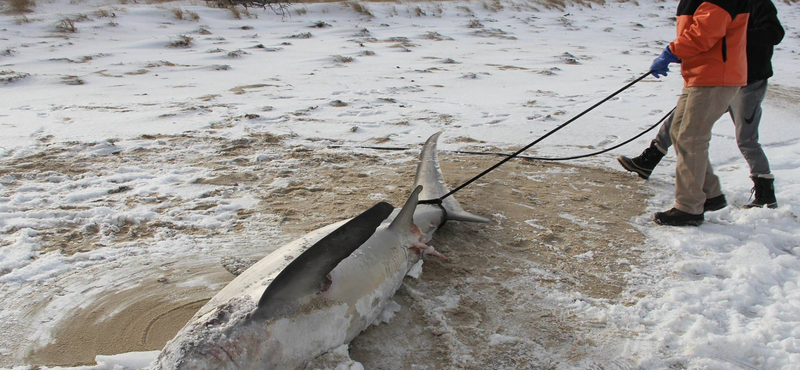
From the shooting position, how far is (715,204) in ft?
11.6

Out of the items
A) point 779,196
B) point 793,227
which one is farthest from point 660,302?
point 779,196

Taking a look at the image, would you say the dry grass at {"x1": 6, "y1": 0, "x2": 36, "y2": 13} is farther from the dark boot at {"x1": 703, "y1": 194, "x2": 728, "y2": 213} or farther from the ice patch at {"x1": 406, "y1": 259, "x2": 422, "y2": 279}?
the dark boot at {"x1": 703, "y1": 194, "x2": 728, "y2": 213}

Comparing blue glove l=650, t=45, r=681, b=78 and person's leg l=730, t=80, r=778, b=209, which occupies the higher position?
blue glove l=650, t=45, r=681, b=78

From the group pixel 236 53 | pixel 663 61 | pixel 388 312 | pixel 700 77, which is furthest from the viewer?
pixel 236 53

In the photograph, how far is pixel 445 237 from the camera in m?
3.23

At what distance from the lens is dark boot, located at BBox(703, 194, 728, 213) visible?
139 inches

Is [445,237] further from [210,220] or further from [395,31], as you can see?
[395,31]

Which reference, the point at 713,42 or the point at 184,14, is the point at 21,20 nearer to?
the point at 184,14

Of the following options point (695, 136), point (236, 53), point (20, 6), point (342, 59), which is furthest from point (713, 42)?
point (20, 6)

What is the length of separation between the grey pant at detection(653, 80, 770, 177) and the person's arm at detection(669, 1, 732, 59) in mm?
660

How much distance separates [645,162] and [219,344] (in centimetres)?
345

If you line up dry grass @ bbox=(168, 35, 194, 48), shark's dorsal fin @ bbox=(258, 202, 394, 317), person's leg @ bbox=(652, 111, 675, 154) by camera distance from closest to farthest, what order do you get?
shark's dorsal fin @ bbox=(258, 202, 394, 317) < person's leg @ bbox=(652, 111, 675, 154) < dry grass @ bbox=(168, 35, 194, 48)

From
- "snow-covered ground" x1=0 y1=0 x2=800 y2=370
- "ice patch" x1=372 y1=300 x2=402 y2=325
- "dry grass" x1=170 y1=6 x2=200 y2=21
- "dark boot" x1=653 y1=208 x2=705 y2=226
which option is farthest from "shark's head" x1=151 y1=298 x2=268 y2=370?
"dry grass" x1=170 y1=6 x2=200 y2=21

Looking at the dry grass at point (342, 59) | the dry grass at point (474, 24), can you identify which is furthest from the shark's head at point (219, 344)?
the dry grass at point (474, 24)
